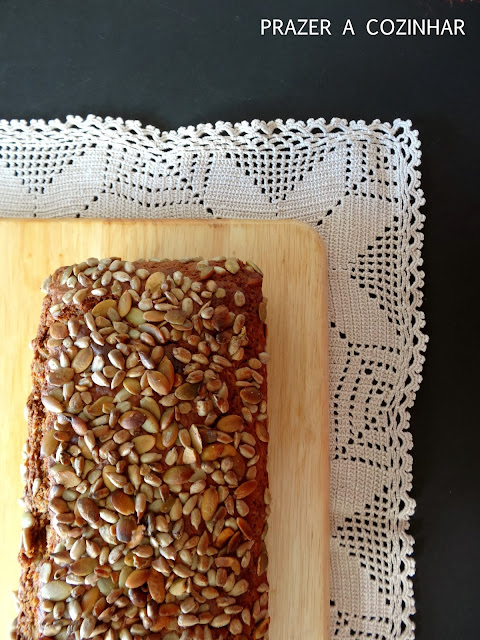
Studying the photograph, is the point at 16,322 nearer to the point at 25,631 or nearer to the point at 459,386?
the point at 25,631

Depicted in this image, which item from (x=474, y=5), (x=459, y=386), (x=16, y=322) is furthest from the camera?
(x=474, y=5)

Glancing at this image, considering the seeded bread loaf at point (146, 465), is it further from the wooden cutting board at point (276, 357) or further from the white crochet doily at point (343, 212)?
the white crochet doily at point (343, 212)

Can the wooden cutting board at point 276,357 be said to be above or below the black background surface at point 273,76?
below

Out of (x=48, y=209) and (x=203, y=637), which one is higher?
(x=48, y=209)

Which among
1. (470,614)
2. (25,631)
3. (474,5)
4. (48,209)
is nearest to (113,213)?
(48,209)

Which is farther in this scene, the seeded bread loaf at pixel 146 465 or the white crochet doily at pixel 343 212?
the white crochet doily at pixel 343 212

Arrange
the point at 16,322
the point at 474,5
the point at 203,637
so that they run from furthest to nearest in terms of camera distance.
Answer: the point at 474,5 → the point at 16,322 → the point at 203,637

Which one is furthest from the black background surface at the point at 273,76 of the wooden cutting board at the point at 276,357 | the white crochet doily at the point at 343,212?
the wooden cutting board at the point at 276,357
